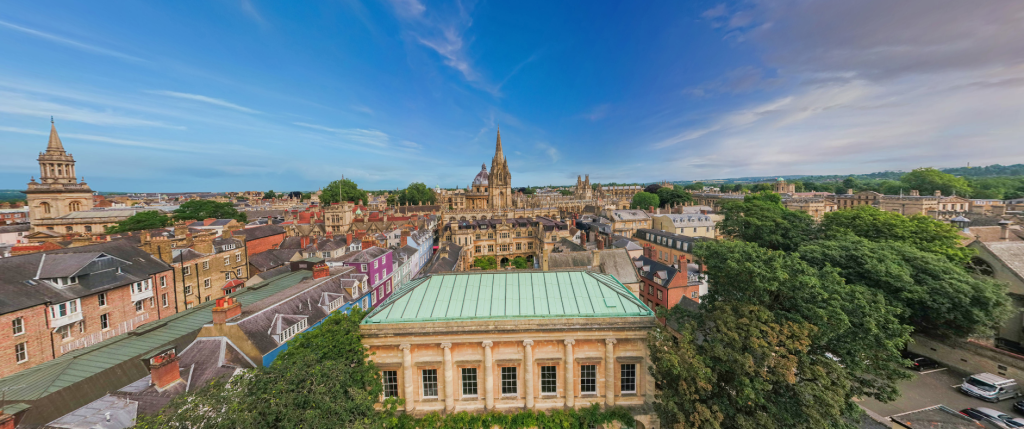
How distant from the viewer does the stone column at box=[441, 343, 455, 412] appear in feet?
51.8

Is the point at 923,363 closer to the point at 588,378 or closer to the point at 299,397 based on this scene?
the point at 588,378

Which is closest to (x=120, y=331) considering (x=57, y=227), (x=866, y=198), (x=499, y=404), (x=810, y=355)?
(x=499, y=404)

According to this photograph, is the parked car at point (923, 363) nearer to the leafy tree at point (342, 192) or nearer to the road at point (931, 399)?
the road at point (931, 399)

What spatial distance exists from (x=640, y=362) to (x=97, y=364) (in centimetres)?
3019

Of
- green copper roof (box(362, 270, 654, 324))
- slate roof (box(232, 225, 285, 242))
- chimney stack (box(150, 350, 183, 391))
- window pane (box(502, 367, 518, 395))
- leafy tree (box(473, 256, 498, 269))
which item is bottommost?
leafy tree (box(473, 256, 498, 269))

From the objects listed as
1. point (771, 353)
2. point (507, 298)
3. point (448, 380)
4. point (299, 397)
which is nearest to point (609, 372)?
point (507, 298)

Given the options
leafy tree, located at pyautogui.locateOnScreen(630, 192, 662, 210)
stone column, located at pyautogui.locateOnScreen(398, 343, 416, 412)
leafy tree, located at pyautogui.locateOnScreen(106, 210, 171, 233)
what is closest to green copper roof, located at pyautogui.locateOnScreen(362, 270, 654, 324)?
stone column, located at pyautogui.locateOnScreen(398, 343, 416, 412)

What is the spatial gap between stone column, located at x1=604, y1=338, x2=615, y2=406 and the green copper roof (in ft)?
5.05

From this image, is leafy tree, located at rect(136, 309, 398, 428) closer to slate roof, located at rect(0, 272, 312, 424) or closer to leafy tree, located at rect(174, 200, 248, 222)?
slate roof, located at rect(0, 272, 312, 424)

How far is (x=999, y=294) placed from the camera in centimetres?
2275

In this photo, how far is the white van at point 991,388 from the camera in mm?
21422

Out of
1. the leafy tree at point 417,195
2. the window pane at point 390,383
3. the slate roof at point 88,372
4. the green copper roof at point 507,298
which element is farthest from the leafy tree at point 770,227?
the leafy tree at point 417,195

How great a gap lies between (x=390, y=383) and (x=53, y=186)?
8993cm

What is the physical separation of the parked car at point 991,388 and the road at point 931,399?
337mm
